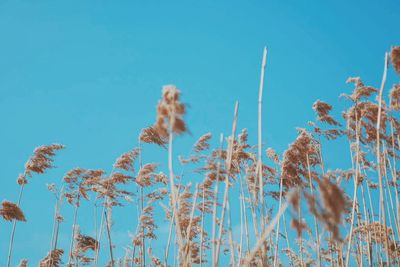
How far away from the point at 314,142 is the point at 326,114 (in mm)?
486

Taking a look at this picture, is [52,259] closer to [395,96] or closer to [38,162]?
[38,162]

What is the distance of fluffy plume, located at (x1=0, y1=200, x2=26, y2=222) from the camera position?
6.00 metres

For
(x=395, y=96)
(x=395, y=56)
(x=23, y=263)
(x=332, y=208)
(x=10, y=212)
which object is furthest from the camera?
(x=23, y=263)

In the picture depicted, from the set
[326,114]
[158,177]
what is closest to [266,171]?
[326,114]

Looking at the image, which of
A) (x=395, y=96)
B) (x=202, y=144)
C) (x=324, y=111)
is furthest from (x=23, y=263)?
(x=395, y=96)

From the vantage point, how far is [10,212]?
611 centimetres

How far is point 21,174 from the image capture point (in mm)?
7094

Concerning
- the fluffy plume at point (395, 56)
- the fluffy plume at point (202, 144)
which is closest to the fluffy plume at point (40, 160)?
the fluffy plume at point (202, 144)

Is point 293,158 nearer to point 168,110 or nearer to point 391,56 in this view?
point 391,56

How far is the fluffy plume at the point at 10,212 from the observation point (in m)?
6.00

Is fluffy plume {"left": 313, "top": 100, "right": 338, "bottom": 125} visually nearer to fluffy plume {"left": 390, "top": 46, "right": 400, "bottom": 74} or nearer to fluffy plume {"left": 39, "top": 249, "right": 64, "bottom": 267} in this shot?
fluffy plume {"left": 390, "top": 46, "right": 400, "bottom": 74}

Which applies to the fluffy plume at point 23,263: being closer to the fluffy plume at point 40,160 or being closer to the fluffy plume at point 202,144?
the fluffy plume at point 40,160

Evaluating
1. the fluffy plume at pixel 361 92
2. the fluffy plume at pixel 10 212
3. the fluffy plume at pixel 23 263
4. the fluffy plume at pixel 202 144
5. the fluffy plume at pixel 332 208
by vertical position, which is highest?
the fluffy plume at pixel 361 92

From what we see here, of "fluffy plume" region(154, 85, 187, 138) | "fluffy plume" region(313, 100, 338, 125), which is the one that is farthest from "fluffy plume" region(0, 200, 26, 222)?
"fluffy plume" region(313, 100, 338, 125)
